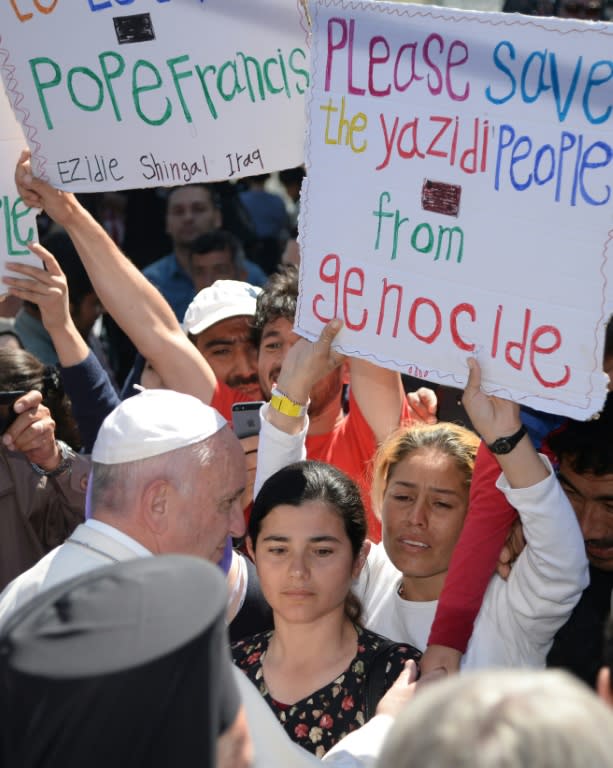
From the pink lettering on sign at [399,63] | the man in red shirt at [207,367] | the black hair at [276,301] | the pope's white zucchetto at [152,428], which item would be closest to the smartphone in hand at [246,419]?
the man in red shirt at [207,367]

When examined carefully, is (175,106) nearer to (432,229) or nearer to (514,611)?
(432,229)

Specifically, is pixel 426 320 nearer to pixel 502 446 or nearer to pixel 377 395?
pixel 502 446

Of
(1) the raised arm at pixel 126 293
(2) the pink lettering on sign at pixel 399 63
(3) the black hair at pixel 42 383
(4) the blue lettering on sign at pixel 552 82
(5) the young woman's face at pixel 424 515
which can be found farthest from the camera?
(3) the black hair at pixel 42 383

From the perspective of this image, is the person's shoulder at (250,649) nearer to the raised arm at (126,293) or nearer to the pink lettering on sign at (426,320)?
the pink lettering on sign at (426,320)

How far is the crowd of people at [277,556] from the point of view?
156cm

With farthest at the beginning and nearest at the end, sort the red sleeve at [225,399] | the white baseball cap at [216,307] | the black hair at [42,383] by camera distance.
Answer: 1. the white baseball cap at [216,307]
2. the red sleeve at [225,399]
3. the black hair at [42,383]

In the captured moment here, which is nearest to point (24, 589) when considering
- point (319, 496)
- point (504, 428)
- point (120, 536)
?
point (120, 536)

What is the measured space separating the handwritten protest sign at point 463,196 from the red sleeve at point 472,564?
1.11 feet

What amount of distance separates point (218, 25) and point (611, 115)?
140 centimetres

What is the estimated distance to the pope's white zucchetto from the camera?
9.12 ft

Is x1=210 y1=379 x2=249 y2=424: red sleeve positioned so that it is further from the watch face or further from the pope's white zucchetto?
the watch face

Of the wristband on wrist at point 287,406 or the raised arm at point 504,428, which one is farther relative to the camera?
the wristband on wrist at point 287,406

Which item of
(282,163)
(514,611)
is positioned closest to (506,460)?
(514,611)

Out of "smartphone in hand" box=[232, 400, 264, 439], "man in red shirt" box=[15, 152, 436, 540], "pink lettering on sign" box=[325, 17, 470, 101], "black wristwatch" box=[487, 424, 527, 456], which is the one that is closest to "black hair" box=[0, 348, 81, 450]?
"man in red shirt" box=[15, 152, 436, 540]
